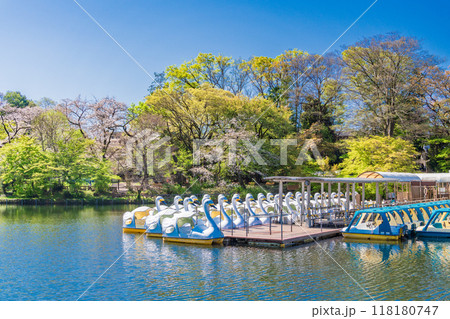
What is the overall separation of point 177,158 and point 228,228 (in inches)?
1038

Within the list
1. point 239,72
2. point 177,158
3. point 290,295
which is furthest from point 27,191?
point 290,295

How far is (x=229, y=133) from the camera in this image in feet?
136

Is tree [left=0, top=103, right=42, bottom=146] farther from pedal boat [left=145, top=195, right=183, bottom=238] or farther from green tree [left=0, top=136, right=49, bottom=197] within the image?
pedal boat [left=145, top=195, right=183, bottom=238]

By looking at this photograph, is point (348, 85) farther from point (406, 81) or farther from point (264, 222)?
point (264, 222)

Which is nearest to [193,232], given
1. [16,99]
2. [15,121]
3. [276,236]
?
[276,236]

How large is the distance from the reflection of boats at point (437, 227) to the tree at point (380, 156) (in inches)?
659

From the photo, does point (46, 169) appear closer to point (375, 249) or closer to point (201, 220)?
point (201, 220)

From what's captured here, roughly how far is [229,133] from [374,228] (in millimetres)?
24068

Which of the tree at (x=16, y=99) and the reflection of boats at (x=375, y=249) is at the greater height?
the tree at (x=16, y=99)

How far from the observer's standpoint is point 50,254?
16016mm

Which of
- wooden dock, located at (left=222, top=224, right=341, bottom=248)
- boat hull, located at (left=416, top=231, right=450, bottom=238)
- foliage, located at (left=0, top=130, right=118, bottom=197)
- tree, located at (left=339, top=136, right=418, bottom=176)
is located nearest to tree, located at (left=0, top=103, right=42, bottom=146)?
foliage, located at (left=0, top=130, right=118, bottom=197)

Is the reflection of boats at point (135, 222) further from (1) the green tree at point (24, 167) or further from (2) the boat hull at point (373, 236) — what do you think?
(1) the green tree at point (24, 167)

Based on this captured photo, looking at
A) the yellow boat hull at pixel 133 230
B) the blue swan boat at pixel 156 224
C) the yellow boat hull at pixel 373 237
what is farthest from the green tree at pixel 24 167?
the yellow boat hull at pixel 373 237

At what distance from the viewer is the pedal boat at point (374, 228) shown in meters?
18.6
